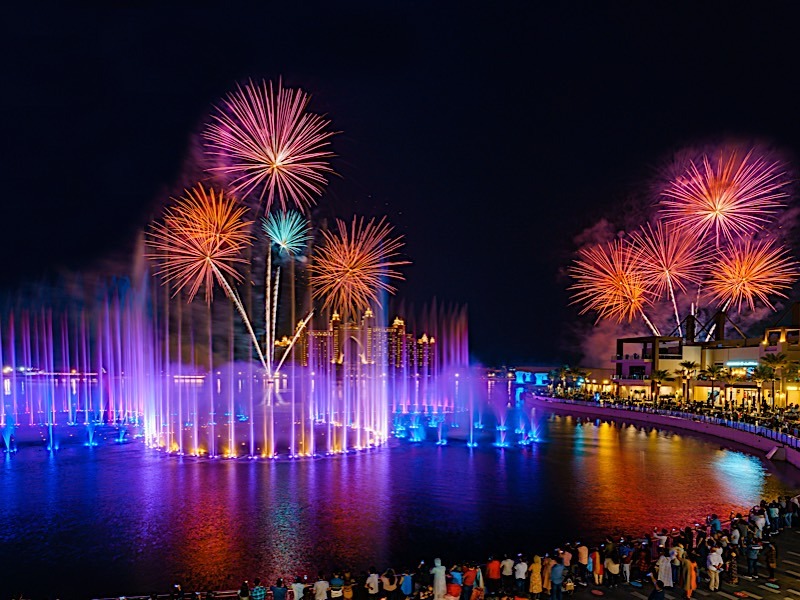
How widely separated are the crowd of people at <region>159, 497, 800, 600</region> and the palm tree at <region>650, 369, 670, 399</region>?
5657 cm

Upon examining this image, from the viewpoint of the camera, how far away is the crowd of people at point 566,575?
11477 mm

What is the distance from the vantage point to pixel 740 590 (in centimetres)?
1216

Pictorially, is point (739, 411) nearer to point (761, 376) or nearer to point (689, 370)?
point (761, 376)

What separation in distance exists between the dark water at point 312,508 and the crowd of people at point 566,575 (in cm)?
280

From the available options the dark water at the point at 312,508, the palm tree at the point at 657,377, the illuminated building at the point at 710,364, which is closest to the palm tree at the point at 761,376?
the illuminated building at the point at 710,364

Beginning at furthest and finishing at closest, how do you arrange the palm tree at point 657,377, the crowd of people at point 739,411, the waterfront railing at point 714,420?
1. the palm tree at point 657,377
2. the crowd of people at point 739,411
3. the waterfront railing at point 714,420

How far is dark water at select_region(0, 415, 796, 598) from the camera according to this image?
593 inches

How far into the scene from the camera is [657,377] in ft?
221

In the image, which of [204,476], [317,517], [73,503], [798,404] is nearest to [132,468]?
[204,476]

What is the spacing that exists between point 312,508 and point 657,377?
56.4 m

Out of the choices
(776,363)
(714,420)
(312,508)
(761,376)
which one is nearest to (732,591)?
(312,508)

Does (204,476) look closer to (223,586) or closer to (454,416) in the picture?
(223,586)

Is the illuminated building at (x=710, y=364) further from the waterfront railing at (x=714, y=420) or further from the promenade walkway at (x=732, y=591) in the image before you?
the promenade walkway at (x=732, y=591)

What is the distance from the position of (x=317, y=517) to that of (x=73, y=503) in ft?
27.5
